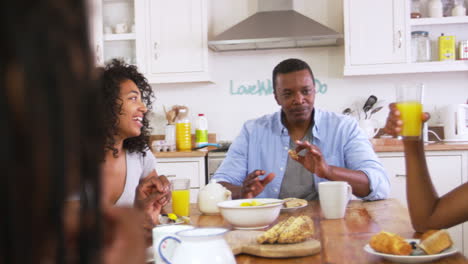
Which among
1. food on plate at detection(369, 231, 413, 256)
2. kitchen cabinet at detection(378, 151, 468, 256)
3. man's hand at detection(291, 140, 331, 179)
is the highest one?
man's hand at detection(291, 140, 331, 179)

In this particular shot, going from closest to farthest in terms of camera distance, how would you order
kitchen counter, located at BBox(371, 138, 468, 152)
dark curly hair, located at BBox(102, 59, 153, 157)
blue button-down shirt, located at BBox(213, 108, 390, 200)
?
dark curly hair, located at BBox(102, 59, 153, 157) < blue button-down shirt, located at BBox(213, 108, 390, 200) < kitchen counter, located at BBox(371, 138, 468, 152)

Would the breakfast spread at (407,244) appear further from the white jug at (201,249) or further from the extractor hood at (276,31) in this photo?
the extractor hood at (276,31)

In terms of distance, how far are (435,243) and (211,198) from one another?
829 mm

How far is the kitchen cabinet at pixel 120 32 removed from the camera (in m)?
3.92

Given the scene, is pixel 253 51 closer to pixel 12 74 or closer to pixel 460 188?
pixel 460 188

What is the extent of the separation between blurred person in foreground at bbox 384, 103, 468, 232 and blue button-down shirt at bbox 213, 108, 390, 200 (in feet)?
2.09

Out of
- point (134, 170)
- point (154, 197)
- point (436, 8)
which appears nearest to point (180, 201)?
point (154, 197)

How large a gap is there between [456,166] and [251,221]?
92.0 inches

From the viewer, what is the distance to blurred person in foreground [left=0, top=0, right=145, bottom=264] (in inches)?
7.1

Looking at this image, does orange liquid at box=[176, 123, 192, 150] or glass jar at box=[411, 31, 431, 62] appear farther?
orange liquid at box=[176, 123, 192, 150]

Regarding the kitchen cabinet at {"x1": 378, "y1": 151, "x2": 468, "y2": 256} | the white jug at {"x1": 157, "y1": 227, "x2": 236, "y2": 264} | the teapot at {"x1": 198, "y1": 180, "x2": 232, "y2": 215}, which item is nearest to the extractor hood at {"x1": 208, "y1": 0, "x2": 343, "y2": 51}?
the kitchen cabinet at {"x1": 378, "y1": 151, "x2": 468, "y2": 256}

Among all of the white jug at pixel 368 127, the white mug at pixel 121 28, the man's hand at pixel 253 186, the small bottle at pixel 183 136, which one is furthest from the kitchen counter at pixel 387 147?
the man's hand at pixel 253 186

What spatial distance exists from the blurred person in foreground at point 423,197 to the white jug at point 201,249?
689 millimetres

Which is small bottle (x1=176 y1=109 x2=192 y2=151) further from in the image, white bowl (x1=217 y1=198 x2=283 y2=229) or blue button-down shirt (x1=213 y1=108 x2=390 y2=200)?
white bowl (x1=217 y1=198 x2=283 y2=229)
